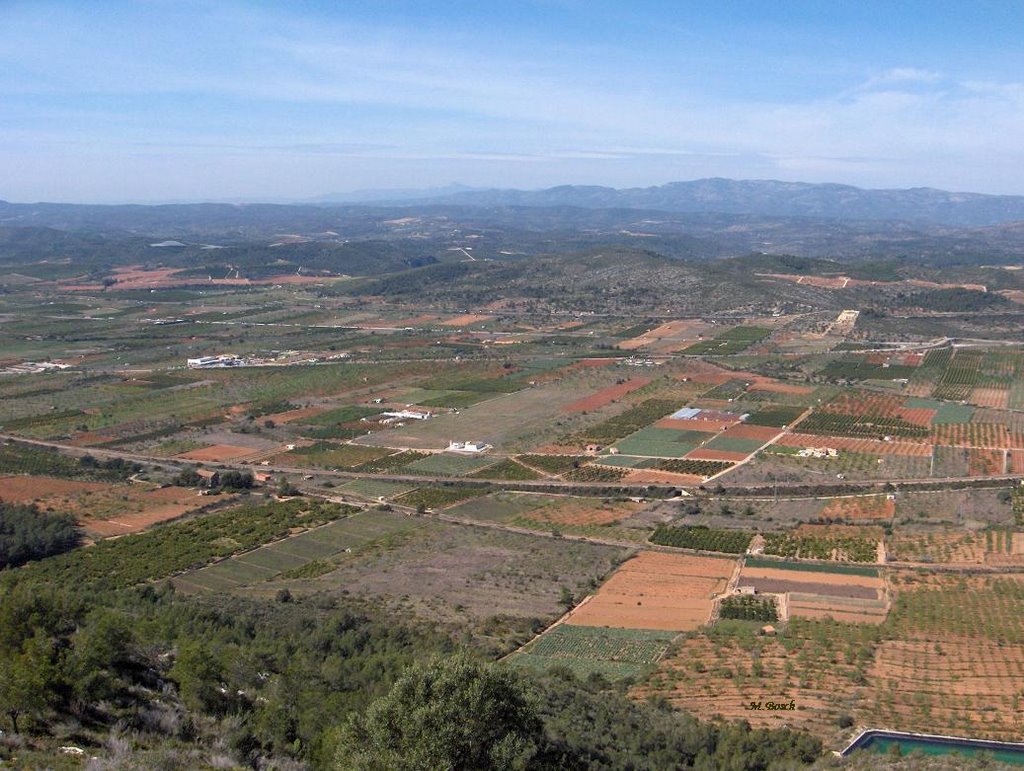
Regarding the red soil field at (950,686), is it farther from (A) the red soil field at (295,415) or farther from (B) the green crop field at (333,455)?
(A) the red soil field at (295,415)

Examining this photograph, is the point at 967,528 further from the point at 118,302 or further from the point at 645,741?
the point at 118,302

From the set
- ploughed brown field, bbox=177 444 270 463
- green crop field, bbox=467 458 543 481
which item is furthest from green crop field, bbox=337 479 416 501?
ploughed brown field, bbox=177 444 270 463

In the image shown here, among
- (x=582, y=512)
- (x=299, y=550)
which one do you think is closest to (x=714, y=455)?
(x=582, y=512)

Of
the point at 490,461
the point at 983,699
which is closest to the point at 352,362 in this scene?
the point at 490,461

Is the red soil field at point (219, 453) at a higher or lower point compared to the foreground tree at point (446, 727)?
lower

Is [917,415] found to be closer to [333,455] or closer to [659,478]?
[659,478]

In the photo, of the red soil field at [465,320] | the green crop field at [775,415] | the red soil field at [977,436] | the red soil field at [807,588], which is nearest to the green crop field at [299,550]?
the red soil field at [807,588]

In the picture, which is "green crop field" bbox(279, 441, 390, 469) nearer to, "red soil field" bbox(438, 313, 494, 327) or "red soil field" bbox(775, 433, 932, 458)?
"red soil field" bbox(775, 433, 932, 458)
